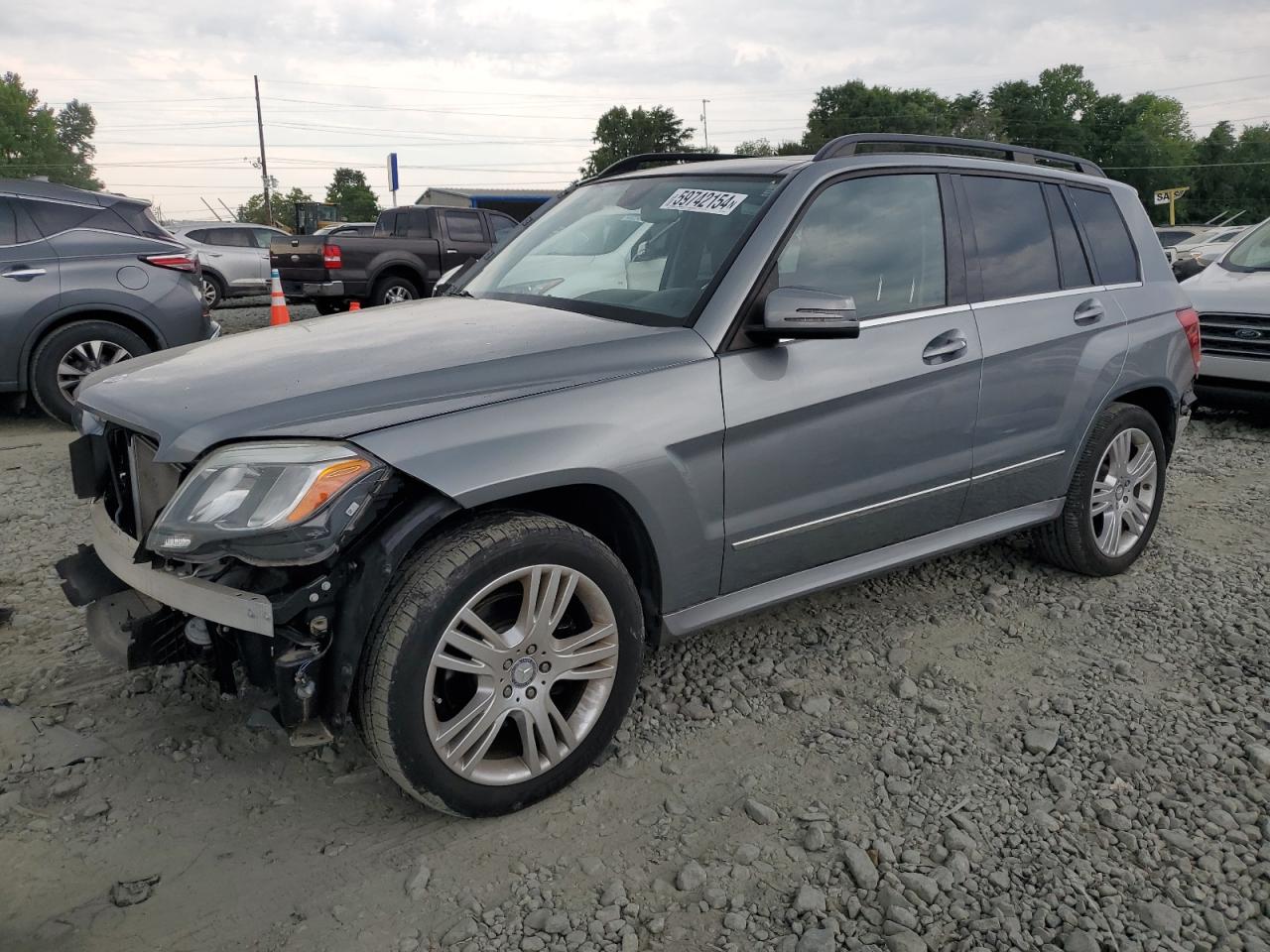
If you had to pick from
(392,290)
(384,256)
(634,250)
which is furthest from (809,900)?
(392,290)

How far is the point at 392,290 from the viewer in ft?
45.7

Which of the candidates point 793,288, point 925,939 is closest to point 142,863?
point 925,939

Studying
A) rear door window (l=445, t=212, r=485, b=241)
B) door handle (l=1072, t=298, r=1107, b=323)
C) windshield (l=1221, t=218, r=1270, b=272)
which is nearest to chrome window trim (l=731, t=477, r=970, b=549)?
door handle (l=1072, t=298, r=1107, b=323)

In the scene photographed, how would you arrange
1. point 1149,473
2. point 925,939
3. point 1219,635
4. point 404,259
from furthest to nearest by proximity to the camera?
point 404,259
point 1149,473
point 1219,635
point 925,939

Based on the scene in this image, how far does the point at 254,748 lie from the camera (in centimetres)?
300

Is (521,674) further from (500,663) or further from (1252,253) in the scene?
(1252,253)

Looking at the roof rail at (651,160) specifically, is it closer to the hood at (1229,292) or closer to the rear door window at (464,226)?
the hood at (1229,292)

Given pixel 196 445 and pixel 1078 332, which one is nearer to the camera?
pixel 196 445

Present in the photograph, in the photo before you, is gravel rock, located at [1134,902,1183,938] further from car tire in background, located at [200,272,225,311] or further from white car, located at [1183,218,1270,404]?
car tire in background, located at [200,272,225,311]

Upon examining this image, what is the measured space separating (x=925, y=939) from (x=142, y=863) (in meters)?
1.90

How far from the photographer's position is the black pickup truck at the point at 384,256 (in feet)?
43.7

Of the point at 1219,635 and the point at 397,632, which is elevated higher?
the point at 397,632

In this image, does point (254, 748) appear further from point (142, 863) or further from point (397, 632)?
point (397, 632)

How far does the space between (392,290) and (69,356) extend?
285 inches
